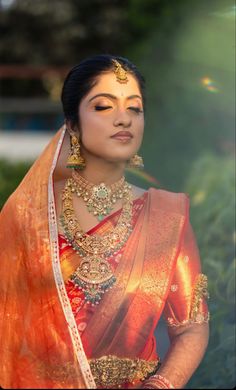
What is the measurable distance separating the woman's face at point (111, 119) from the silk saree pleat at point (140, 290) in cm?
20

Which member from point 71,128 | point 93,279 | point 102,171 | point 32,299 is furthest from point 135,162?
point 32,299

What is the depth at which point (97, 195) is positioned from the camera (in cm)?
223

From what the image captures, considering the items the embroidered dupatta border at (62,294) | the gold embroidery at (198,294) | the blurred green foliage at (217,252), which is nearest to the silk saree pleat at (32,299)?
the embroidered dupatta border at (62,294)

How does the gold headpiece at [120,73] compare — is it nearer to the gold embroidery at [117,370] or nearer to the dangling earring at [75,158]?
the dangling earring at [75,158]

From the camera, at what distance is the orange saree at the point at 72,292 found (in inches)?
83.0

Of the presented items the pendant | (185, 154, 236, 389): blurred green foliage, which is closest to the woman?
the pendant

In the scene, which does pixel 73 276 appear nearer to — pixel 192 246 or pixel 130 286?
pixel 130 286

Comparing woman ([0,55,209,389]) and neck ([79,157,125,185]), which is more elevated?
neck ([79,157,125,185])

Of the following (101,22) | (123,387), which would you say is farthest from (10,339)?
(101,22)

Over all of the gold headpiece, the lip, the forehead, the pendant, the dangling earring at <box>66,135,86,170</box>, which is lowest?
the pendant

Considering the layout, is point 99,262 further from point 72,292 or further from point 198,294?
point 198,294

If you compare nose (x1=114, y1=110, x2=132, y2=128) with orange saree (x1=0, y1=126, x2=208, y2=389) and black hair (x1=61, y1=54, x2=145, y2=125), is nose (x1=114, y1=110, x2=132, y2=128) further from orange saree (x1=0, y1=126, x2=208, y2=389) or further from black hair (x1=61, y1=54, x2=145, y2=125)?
orange saree (x1=0, y1=126, x2=208, y2=389)

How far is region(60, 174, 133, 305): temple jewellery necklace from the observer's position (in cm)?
215

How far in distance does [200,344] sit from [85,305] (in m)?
0.31
